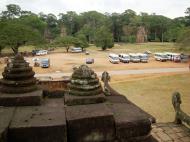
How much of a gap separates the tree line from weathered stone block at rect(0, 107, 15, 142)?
4445 centimetres

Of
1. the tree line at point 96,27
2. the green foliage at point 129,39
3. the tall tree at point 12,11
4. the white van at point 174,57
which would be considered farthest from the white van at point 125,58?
the tall tree at point 12,11

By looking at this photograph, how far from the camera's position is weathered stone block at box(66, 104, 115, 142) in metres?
5.14

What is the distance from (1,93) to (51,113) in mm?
1441

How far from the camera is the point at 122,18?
93188 mm

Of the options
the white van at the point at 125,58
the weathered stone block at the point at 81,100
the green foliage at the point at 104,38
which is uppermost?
the green foliage at the point at 104,38

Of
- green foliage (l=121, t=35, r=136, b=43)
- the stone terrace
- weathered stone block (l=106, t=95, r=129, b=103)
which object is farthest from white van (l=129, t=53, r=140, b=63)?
Answer: weathered stone block (l=106, t=95, r=129, b=103)

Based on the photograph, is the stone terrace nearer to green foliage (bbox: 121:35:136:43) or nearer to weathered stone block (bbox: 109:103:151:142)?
weathered stone block (bbox: 109:103:151:142)

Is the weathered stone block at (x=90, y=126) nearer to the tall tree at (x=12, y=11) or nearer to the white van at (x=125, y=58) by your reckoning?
the white van at (x=125, y=58)

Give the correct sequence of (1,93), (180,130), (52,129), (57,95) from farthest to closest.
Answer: (180,130) < (57,95) < (1,93) < (52,129)

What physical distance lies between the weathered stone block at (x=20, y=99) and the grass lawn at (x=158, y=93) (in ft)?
30.2

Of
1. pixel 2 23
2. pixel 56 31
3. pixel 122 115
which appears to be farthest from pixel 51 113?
pixel 56 31

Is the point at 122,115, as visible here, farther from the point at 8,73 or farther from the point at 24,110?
the point at 8,73

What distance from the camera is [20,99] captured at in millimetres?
6102

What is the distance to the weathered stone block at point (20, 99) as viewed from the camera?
6.07 metres
